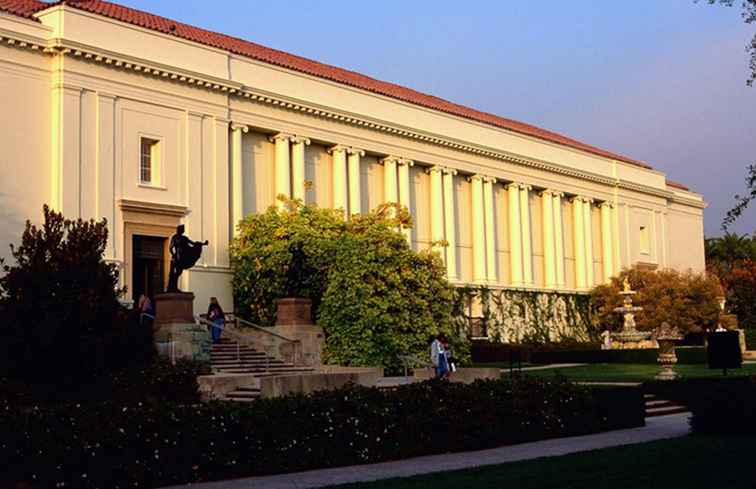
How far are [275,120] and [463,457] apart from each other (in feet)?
88.0

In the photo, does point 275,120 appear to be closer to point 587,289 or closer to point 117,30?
point 117,30

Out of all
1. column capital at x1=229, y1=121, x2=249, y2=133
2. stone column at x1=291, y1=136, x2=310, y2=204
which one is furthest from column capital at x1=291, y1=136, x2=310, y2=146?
column capital at x1=229, y1=121, x2=249, y2=133

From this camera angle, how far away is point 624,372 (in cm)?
3894

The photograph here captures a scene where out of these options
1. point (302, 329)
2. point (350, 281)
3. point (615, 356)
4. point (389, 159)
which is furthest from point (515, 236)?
point (302, 329)

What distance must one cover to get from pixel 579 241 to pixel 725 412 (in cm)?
4267

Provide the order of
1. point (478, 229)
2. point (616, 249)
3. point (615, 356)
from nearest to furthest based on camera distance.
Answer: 1. point (615, 356)
2. point (478, 229)
3. point (616, 249)

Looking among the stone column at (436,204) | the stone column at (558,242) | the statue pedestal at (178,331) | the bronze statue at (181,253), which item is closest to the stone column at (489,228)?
the stone column at (436,204)

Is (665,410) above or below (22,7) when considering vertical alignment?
below

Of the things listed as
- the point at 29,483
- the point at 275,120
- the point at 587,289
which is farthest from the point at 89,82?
the point at 587,289

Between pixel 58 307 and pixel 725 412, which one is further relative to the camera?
pixel 58 307

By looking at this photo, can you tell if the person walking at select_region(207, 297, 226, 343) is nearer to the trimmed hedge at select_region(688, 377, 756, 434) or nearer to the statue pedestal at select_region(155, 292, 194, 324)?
the statue pedestal at select_region(155, 292, 194, 324)

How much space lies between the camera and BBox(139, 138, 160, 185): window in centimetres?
3684

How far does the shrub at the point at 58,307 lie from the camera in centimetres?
2038

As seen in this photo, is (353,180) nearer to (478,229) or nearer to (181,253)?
(478,229)
